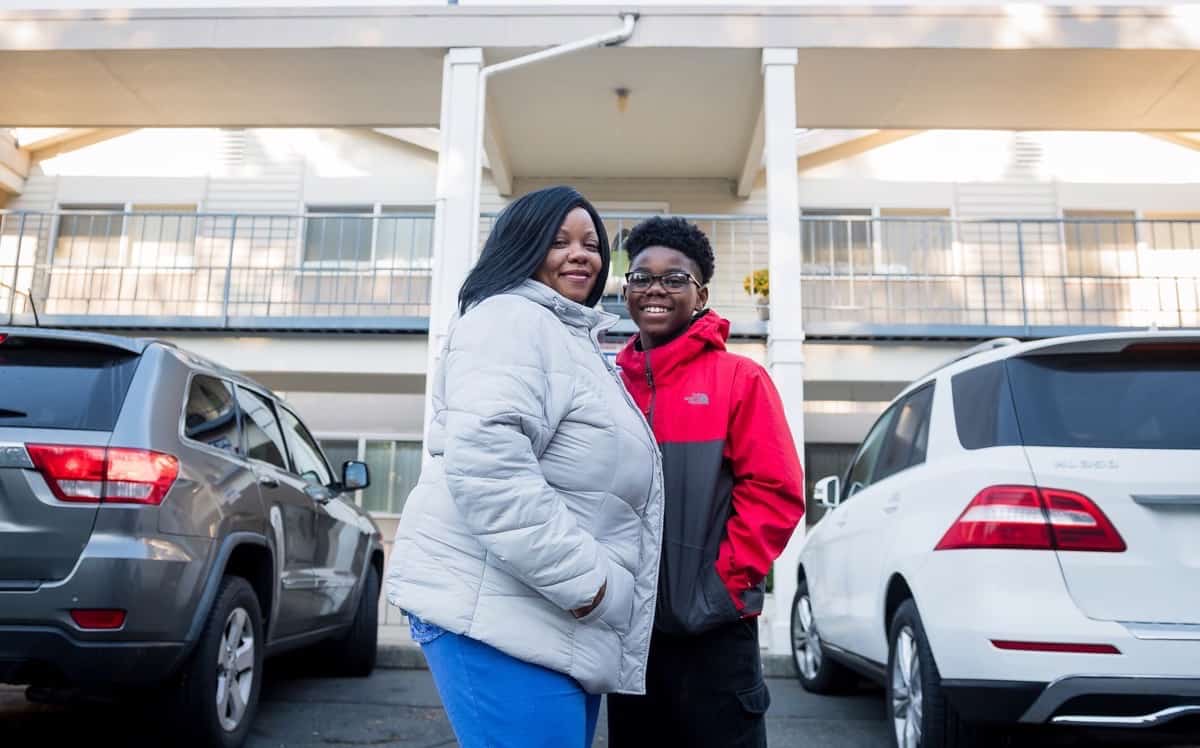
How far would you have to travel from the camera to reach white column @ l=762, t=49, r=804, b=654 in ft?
26.0

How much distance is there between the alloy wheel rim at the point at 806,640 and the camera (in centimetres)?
573

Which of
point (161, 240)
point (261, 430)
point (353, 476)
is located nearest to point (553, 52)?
point (353, 476)

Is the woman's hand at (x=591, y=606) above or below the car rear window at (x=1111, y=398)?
below

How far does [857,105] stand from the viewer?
948 centimetres

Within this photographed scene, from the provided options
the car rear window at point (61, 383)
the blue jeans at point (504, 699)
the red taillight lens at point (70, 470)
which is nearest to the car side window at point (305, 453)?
the car rear window at point (61, 383)

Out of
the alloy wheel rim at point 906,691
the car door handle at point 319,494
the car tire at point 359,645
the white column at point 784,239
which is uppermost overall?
the white column at point 784,239

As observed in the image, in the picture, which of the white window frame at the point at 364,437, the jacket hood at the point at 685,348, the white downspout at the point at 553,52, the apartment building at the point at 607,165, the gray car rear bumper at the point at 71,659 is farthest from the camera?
the white window frame at the point at 364,437

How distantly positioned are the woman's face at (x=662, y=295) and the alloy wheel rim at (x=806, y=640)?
3425mm

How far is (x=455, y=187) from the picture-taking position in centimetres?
814

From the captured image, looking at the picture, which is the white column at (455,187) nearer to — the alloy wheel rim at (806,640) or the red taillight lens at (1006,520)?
the alloy wheel rim at (806,640)

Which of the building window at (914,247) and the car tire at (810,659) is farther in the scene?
the building window at (914,247)

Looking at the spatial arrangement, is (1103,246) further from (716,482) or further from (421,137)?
(716,482)

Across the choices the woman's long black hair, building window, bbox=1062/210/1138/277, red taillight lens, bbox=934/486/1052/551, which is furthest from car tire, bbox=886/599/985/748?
building window, bbox=1062/210/1138/277

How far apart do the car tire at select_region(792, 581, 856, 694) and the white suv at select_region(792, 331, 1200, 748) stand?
1880mm
